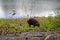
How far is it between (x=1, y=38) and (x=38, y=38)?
599 mm

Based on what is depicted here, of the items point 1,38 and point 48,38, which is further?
point 1,38

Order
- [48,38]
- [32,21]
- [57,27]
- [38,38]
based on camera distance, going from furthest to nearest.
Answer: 1. [32,21]
2. [57,27]
3. [38,38]
4. [48,38]

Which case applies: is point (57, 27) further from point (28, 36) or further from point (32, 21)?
point (32, 21)

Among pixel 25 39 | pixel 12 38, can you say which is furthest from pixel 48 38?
pixel 12 38

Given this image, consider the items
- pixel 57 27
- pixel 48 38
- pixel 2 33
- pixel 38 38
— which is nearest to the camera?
pixel 48 38

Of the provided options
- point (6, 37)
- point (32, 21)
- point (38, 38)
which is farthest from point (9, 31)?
point (32, 21)

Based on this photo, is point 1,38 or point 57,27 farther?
point 57,27

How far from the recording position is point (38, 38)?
3.37m

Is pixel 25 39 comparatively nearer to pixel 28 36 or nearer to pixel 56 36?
pixel 28 36

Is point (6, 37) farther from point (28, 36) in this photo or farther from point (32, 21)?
point (32, 21)

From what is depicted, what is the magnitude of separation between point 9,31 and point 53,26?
0.97 meters

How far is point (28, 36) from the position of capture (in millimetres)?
3422

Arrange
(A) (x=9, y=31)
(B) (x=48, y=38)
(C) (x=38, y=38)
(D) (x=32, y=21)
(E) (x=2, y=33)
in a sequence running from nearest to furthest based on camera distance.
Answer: (B) (x=48, y=38) < (C) (x=38, y=38) < (E) (x=2, y=33) < (A) (x=9, y=31) < (D) (x=32, y=21)

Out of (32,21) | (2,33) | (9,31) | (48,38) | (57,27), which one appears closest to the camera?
(48,38)
